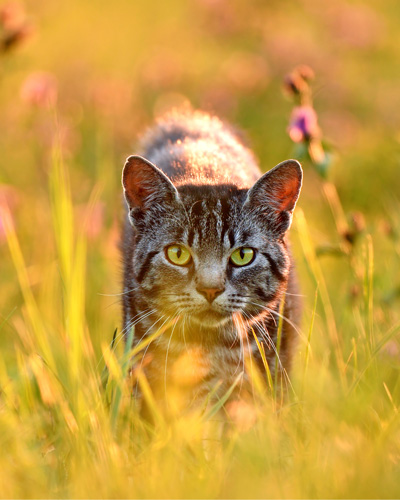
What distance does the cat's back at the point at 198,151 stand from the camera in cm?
327

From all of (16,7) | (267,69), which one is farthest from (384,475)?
(267,69)

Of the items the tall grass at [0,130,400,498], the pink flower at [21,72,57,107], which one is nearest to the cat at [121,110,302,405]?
the tall grass at [0,130,400,498]

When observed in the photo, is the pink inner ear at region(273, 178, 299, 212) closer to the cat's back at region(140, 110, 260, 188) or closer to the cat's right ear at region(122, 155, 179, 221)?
the cat's back at region(140, 110, 260, 188)

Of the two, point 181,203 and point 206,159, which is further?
point 206,159

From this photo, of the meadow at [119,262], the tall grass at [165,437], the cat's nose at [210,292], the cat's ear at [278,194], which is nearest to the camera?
the tall grass at [165,437]

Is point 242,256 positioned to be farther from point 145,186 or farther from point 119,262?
point 119,262

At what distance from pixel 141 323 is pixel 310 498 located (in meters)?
1.33

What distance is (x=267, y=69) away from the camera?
7062 mm

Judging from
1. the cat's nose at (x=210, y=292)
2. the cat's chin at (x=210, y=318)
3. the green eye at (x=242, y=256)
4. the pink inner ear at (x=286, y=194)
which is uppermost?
the pink inner ear at (x=286, y=194)

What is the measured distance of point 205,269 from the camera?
8.75ft

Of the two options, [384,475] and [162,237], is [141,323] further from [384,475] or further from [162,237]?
[384,475]

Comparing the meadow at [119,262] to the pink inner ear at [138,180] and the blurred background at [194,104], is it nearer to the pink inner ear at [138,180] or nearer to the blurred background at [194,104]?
the blurred background at [194,104]

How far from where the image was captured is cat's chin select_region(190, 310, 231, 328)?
2684 millimetres

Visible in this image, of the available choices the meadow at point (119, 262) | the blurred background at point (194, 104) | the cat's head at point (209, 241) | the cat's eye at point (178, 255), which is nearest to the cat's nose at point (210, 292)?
the cat's head at point (209, 241)
